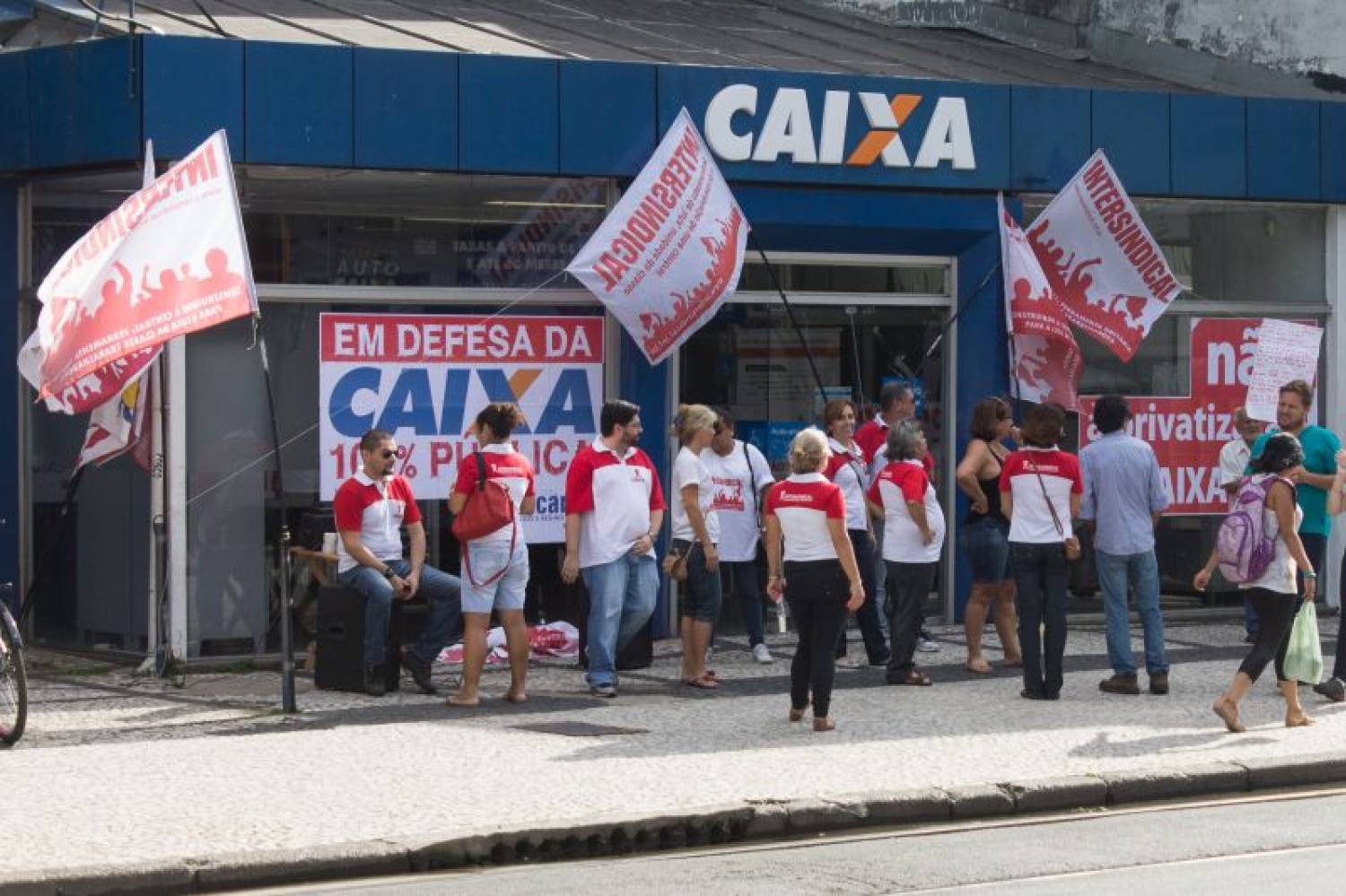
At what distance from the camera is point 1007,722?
43.7ft

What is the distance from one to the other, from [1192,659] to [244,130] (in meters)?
7.49

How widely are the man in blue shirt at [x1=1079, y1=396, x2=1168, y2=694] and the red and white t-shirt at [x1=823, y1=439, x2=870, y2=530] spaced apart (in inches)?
63.4

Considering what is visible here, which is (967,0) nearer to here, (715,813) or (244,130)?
(244,130)

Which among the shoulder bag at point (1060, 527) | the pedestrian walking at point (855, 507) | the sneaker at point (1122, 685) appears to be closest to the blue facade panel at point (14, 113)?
the pedestrian walking at point (855, 507)

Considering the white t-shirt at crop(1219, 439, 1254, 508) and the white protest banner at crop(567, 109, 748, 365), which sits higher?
the white protest banner at crop(567, 109, 748, 365)

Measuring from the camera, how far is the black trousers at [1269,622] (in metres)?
13.0

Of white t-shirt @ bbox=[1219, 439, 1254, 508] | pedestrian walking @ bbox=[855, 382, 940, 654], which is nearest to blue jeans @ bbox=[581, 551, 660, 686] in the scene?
pedestrian walking @ bbox=[855, 382, 940, 654]

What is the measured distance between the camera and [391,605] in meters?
14.3

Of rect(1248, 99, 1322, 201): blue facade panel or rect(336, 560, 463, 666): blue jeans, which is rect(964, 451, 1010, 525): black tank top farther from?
rect(1248, 99, 1322, 201): blue facade panel

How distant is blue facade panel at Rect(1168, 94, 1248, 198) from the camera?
18984 mm

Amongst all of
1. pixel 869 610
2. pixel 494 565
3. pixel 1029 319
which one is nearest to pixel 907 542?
pixel 869 610

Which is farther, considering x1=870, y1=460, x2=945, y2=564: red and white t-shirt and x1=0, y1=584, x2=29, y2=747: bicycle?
x1=870, y1=460, x2=945, y2=564: red and white t-shirt

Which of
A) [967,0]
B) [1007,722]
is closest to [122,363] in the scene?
[1007,722]

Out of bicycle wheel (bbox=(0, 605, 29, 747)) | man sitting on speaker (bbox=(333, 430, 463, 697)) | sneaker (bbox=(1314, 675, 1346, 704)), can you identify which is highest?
man sitting on speaker (bbox=(333, 430, 463, 697))
